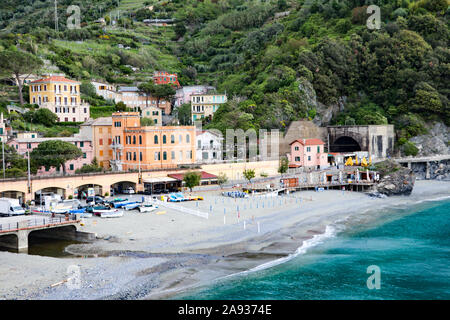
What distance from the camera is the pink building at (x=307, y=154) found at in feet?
253

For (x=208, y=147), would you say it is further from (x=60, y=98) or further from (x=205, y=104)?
(x=60, y=98)

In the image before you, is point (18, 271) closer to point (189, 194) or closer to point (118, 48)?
point (189, 194)

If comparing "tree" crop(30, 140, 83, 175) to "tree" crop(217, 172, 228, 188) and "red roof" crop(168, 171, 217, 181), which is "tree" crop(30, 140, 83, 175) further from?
"tree" crop(217, 172, 228, 188)

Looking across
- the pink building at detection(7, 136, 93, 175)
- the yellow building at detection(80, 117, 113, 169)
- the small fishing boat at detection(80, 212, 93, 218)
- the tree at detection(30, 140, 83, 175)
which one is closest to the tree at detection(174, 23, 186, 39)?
the yellow building at detection(80, 117, 113, 169)

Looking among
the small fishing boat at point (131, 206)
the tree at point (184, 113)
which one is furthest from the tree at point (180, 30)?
the small fishing boat at point (131, 206)

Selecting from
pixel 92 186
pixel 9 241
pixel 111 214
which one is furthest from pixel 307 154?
pixel 9 241

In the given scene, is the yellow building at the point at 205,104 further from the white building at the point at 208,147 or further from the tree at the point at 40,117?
the tree at the point at 40,117

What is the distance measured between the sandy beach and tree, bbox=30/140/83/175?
17242 millimetres

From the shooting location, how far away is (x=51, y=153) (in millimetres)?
59250

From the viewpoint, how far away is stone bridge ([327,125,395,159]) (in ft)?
294

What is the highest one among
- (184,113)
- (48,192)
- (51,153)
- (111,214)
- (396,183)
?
(184,113)

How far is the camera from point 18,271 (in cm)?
3089

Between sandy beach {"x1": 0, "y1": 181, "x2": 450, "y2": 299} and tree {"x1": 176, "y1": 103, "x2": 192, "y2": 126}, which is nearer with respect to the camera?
sandy beach {"x1": 0, "y1": 181, "x2": 450, "y2": 299}

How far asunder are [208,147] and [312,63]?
133 feet
